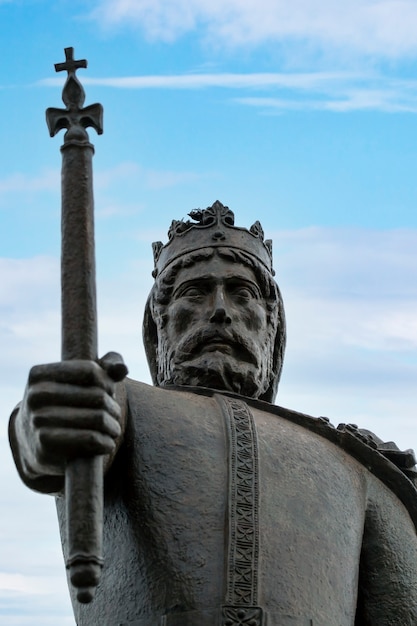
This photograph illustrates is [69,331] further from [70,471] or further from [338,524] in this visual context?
[338,524]

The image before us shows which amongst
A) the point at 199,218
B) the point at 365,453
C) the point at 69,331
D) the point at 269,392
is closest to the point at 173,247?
the point at 199,218

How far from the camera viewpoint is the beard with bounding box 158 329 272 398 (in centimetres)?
1007

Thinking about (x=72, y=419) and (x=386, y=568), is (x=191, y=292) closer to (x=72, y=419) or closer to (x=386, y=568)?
(x=386, y=568)

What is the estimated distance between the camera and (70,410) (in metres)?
7.93

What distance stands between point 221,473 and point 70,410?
1.47 metres

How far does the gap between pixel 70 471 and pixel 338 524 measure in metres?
2.14

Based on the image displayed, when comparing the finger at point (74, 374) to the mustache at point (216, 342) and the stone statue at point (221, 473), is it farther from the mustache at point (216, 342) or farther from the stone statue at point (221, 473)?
the mustache at point (216, 342)

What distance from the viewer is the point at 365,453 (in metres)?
10.1

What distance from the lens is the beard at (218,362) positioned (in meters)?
10.1

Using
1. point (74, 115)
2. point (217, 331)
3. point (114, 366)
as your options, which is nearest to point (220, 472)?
point (217, 331)

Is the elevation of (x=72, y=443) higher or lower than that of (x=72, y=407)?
lower

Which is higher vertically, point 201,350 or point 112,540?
point 201,350

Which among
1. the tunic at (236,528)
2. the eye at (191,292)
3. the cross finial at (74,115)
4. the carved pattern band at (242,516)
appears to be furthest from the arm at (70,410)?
the eye at (191,292)

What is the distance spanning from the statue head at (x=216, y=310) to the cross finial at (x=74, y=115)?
1757 mm
